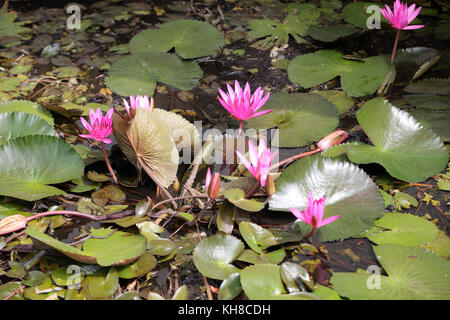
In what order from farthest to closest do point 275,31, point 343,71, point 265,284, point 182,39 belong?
point 275,31 < point 182,39 < point 343,71 < point 265,284

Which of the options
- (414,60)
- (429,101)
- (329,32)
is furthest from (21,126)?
(414,60)

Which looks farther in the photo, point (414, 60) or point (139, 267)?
point (414, 60)

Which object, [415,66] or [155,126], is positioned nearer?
[155,126]

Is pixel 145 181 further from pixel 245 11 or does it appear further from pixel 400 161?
pixel 245 11

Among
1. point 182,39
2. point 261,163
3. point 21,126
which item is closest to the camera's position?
point 261,163

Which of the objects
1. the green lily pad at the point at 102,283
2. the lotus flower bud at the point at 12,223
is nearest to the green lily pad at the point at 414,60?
the green lily pad at the point at 102,283

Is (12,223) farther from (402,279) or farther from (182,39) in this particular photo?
(182,39)

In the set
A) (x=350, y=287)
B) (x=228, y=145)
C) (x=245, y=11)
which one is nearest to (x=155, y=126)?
(x=228, y=145)

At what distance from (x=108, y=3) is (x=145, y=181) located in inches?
79.5

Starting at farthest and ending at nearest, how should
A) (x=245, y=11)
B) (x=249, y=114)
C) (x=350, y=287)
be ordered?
(x=245, y=11), (x=249, y=114), (x=350, y=287)

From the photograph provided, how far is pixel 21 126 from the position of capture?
2.02m

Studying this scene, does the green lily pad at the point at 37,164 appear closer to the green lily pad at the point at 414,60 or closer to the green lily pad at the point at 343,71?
the green lily pad at the point at 343,71

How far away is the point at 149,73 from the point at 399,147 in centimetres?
144
